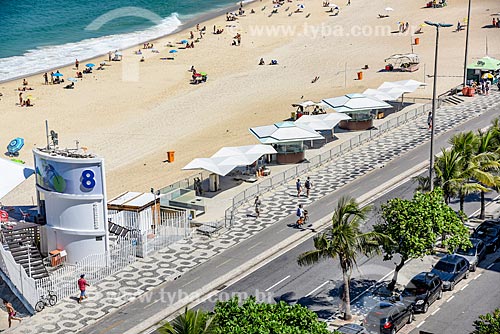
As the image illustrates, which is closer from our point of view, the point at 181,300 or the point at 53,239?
the point at 181,300

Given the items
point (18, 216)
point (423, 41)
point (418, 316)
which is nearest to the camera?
point (418, 316)

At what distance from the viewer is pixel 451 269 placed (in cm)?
3212

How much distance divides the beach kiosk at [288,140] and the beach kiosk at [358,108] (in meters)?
6.23

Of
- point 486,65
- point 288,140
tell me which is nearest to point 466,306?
point 288,140

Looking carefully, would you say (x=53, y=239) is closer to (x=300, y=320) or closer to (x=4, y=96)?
(x=300, y=320)

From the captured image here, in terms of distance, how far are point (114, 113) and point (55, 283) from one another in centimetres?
3343

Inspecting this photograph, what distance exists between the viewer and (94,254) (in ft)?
116

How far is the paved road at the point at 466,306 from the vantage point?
1134 inches

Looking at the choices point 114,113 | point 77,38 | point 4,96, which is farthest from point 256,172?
point 77,38

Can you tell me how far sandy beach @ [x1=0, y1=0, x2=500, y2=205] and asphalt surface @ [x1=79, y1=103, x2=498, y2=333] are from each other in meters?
10.7

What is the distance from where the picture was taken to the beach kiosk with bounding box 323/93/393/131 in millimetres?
55500

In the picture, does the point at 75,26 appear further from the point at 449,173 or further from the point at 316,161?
the point at 449,173

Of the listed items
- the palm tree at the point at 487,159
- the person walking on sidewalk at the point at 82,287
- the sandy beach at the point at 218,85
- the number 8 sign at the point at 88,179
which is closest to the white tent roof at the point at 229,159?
the sandy beach at the point at 218,85

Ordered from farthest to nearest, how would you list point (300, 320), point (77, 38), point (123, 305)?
Result: point (77, 38) < point (123, 305) < point (300, 320)
